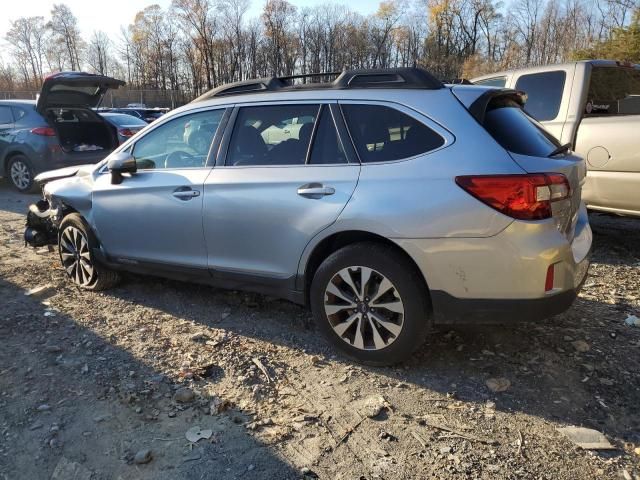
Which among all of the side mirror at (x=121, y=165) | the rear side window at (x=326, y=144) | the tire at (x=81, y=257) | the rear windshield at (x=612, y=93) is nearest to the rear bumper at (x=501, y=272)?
the rear side window at (x=326, y=144)

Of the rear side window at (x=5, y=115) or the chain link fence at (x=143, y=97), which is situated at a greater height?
the chain link fence at (x=143, y=97)

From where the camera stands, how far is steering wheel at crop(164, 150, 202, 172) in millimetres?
3971

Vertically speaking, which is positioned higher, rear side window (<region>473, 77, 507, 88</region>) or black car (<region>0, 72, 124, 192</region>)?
rear side window (<region>473, 77, 507, 88</region>)

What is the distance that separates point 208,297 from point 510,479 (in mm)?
2946

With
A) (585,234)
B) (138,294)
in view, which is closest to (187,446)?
(138,294)

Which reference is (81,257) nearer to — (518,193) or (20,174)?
(518,193)

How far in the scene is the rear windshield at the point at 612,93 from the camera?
5.76 meters

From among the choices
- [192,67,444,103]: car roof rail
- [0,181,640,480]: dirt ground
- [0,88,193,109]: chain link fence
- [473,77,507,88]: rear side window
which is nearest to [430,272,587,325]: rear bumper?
[0,181,640,480]: dirt ground

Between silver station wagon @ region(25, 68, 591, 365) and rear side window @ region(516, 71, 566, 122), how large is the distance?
244cm

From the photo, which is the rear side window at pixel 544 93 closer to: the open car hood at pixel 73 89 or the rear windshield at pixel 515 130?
the rear windshield at pixel 515 130

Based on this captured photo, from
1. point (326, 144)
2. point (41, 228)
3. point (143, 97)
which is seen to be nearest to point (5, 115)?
point (41, 228)

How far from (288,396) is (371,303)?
74 cm

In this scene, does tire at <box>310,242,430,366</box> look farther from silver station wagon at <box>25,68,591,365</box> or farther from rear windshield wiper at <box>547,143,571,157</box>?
rear windshield wiper at <box>547,143,571,157</box>

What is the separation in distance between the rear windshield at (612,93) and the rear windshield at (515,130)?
2.78 metres
